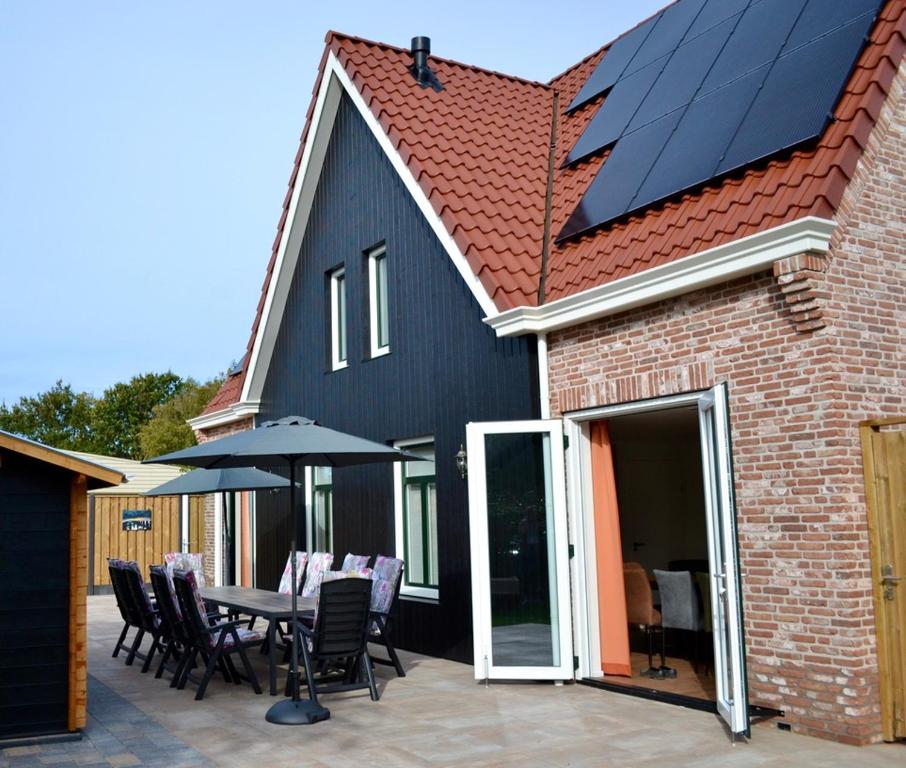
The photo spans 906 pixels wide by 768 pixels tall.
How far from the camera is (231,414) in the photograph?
16344 millimetres

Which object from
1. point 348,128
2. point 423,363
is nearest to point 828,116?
point 423,363

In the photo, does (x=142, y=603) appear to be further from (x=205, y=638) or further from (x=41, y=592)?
(x=41, y=592)

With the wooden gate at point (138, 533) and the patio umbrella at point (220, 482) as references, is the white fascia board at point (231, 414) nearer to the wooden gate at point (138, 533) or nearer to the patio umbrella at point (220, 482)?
the patio umbrella at point (220, 482)

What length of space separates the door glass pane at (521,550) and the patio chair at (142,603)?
3.67m

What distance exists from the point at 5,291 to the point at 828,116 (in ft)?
154

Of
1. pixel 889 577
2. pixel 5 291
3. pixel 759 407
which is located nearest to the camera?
pixel 889 577

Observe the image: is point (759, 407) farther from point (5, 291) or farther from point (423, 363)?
point (5, 291)

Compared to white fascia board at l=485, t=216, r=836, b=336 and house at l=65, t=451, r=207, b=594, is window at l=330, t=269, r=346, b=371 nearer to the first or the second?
white fascia board at l=485, t=216, r=836, b=336

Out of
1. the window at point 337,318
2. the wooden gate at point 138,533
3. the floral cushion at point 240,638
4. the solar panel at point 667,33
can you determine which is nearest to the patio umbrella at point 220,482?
the window at point 337,318

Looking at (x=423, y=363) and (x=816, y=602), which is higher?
(x=423, y=363)

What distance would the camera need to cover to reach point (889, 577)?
6570 millimetres

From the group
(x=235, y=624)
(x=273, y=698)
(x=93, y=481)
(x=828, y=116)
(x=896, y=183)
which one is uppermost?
(x=828, y=116)

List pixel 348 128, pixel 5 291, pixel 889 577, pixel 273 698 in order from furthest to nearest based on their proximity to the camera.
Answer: pixel 5 291, pixel 348 128, pixel 273 698, pixel 889 577

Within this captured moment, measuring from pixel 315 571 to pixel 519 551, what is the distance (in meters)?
2.97
